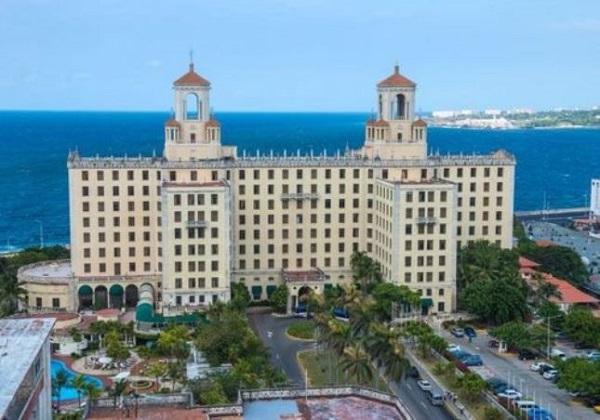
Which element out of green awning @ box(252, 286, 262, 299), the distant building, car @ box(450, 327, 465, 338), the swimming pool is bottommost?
the swimming pool

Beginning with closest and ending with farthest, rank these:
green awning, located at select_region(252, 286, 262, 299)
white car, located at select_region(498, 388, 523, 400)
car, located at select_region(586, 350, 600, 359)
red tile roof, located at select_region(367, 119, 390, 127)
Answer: white car, located at select_region(498, 388, 523, 400), car, located at select_region(586, 350, 600, 359), green awning, located at select_region(252, 286, 262, 299), red tile roof, located at select_region(367, 119, 390, 127)

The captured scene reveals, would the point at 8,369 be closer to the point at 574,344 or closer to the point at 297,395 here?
the point at 297,395

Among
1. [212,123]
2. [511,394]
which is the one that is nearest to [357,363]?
[511,394]

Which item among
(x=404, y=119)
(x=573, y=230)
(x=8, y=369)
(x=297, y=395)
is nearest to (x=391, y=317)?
(x=404, y=119)

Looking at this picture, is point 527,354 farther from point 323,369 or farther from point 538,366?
point 323,369

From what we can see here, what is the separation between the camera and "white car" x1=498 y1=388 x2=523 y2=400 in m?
82.4

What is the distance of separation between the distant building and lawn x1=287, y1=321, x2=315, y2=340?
48.5 meters

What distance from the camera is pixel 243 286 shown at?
389 feet

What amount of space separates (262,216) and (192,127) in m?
15.2

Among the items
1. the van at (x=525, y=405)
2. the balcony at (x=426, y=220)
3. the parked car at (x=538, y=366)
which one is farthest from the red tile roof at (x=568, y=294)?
the van at (x=525, y=405)

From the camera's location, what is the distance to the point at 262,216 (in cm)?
12225

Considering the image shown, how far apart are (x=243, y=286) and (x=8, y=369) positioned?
7059 cm

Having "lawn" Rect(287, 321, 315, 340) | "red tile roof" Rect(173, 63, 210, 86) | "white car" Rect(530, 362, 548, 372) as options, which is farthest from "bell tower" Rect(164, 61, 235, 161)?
"white car" Rect(530, 362, 548, 372)

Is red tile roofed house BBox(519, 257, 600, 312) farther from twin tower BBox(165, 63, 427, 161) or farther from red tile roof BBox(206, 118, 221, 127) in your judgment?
red tile roof BBox(206, 118, 221, 127)
